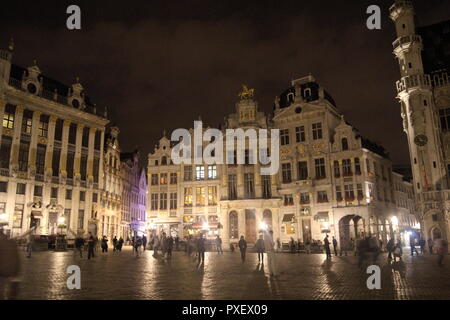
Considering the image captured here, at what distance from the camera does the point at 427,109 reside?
40656mm

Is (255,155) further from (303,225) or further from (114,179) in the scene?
(114,179)

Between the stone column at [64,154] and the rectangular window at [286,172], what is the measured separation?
2787cm

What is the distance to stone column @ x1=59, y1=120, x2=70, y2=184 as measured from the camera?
150 ft

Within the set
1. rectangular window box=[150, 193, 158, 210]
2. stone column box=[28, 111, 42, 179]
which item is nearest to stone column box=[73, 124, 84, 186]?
stone column box=[28, 111, 42, 179]

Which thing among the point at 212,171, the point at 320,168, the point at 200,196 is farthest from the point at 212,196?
the point at 320,168

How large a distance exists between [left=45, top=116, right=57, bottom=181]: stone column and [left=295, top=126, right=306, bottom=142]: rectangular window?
101ft

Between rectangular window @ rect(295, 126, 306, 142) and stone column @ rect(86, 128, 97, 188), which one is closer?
rectangular window @ rect(295, 126, 306, 142)

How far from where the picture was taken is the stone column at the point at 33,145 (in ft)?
140

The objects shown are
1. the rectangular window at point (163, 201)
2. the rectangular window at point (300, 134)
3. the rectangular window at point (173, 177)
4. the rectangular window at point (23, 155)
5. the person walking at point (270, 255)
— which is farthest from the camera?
the rectangular window at point (173, 177)

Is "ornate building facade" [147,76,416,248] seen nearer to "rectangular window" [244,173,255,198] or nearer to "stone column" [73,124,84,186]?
"rectangular window" [244,173,255,198]

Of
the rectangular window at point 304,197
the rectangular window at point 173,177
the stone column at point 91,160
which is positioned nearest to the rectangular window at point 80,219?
the stone column at point 91,160

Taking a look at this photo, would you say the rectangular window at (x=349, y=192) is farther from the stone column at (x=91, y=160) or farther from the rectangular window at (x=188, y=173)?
the stone column at (x=91, y=160)

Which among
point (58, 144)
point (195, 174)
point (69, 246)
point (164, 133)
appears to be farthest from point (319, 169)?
point (58, 144)

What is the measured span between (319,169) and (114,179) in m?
34.6
